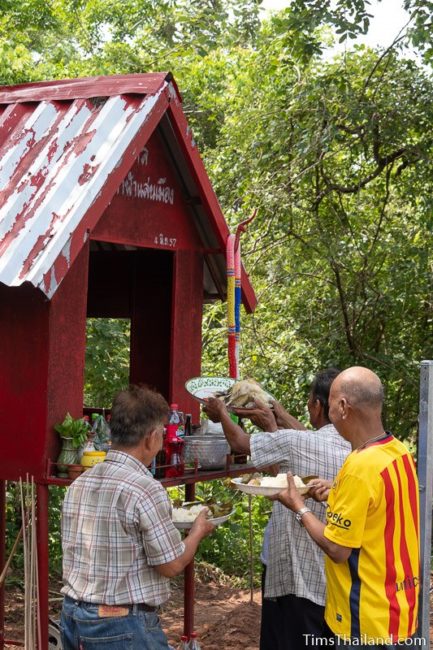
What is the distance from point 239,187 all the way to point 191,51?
4.28 m

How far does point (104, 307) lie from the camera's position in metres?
7.37

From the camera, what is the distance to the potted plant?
4848 mm

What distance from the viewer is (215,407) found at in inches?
196

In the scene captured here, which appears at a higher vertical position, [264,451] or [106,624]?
[264,451]

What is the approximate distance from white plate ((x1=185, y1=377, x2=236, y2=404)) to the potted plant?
0.81 metres

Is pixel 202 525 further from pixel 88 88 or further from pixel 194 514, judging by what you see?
pixel 88 88

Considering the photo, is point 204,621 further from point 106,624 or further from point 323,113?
point 323,113

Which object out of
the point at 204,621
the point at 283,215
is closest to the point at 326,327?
the point at 283,215

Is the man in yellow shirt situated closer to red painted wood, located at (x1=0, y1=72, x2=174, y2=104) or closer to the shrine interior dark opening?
red painted wood, located at (x1=0, y1=72, x2=174, y2=104)

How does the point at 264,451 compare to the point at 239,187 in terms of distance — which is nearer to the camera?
the point at 264,451

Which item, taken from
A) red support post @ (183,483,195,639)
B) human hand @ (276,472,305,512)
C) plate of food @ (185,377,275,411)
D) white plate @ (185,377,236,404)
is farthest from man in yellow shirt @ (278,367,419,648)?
red support post @ (183,483,195,639)

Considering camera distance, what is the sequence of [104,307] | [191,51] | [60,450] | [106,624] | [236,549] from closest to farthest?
[106,624] < [60,450] < [104,307] < [236,549] < [191,51]

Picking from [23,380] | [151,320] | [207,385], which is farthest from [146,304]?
[23,380]

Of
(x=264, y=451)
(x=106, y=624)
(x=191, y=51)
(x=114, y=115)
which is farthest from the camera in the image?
(x=191, y=51)
